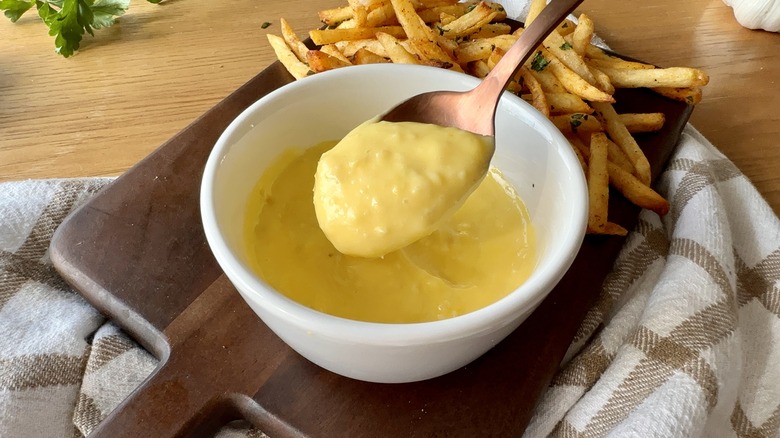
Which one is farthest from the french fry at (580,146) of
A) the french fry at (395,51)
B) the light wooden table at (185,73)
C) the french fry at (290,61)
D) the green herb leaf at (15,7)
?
the green herb leaf at (15,7)

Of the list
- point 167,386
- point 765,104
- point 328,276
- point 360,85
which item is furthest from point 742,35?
point 167,386

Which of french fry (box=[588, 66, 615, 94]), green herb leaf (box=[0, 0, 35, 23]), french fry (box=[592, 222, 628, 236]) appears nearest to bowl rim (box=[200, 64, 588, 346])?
french fry (box=[592, 222, 628, 236])

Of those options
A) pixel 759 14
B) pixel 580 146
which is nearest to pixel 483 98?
pixel 580 146

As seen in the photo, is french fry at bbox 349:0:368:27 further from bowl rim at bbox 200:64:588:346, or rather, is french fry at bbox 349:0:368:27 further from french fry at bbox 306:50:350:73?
bowl rim at bbox 200:64:588:346

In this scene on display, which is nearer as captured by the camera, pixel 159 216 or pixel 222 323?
pixel 222 323

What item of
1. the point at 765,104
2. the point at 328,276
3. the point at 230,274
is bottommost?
the point at 765,104

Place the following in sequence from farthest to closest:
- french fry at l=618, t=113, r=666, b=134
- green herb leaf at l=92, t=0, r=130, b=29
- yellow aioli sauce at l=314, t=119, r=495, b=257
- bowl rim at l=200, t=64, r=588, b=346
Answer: green herb leaf at l=92, t=0, r=130, b=29, french fry at l=618, t=113, r=666, b=134, yellow aioli sauce at l=314, t=119, r=495, b=257, bowl rim at l=200, t=64, r=588, b=346

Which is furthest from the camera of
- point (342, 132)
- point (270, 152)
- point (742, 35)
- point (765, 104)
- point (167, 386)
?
point (742, 35)

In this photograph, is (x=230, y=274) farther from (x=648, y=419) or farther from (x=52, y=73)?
(x=52, y=73)
